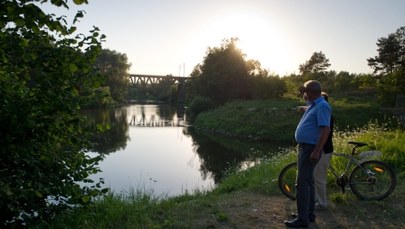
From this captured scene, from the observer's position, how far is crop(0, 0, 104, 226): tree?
174 inches

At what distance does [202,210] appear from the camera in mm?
6684

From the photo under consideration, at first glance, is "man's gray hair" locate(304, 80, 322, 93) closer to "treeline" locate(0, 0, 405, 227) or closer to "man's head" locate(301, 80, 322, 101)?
"man's head" locate(301, 80, 322, 101)

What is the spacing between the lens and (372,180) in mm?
7191

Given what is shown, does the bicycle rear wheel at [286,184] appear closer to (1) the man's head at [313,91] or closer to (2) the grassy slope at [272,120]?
(1) the man's head at [313,91]

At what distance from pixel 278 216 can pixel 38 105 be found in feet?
14.1

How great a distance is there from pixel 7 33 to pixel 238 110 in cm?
3171

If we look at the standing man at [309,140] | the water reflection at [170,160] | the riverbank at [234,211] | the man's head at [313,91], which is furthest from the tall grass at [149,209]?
the man's head at [313,91]

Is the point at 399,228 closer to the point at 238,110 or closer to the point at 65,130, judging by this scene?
the point at 65,130

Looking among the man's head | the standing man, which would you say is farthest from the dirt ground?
the man's head

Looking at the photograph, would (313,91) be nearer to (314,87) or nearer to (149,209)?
(314,87)

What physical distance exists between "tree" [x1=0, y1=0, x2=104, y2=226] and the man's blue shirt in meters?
3.18

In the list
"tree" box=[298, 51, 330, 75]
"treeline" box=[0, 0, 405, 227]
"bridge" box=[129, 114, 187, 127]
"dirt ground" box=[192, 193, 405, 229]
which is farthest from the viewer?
"tree" box=[298, 51, 330, 75]

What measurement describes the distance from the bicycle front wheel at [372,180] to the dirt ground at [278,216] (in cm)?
29

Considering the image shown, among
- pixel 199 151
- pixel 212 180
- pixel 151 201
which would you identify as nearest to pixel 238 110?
pixel 199 151
